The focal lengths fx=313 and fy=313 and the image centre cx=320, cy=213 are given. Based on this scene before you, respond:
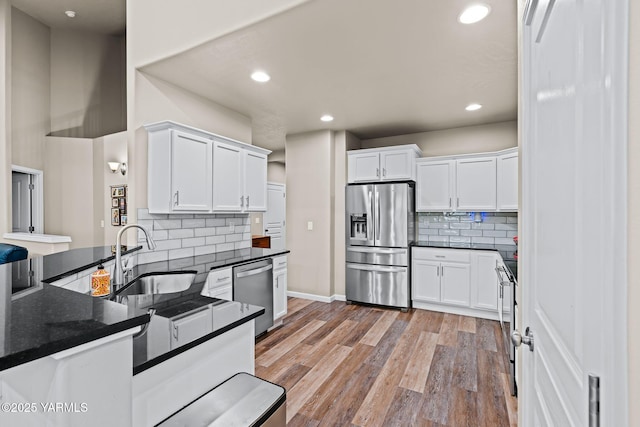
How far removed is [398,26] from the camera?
2131mm

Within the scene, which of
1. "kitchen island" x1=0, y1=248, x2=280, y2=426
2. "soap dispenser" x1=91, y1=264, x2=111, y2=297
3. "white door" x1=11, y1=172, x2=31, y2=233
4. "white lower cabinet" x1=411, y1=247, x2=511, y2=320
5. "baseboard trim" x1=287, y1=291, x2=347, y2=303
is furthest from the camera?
"white door" x1=11, y1=172, x2=31, y2=233

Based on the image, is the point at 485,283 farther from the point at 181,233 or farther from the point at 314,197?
the point at 181,233

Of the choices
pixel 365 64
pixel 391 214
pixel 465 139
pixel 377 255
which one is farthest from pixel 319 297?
pixel 365 64

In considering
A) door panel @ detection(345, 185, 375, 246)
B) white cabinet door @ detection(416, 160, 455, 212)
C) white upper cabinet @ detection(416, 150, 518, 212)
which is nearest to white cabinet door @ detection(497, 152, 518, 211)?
white upper cabinet @ detection(416, 150, 518, 212)

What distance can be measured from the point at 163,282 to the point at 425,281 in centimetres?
322

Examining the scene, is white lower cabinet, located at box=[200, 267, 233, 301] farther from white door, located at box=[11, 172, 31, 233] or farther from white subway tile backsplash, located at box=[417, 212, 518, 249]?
white door, located at box=[11, 172, 31, 233]

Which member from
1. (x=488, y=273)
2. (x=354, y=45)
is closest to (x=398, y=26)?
(x=354, y=45)

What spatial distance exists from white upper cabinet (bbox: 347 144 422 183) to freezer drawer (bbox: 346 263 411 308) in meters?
1.27

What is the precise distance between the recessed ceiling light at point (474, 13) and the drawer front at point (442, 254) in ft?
9.04

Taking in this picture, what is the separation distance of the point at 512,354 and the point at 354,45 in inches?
104

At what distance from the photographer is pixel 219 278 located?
2.83 m

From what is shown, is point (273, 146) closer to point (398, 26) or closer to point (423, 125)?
point (423, 125)

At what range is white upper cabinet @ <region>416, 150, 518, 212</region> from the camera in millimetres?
3947

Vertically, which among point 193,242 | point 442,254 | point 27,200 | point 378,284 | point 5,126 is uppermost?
point 5,126
